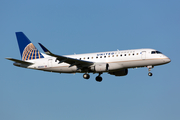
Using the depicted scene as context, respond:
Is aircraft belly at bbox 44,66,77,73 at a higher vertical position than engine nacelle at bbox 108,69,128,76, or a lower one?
higher

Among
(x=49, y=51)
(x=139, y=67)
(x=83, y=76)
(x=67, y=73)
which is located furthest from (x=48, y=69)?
(x=139, y=67)

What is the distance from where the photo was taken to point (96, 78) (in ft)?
170

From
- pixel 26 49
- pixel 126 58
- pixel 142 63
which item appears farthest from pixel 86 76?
pixel 26 49

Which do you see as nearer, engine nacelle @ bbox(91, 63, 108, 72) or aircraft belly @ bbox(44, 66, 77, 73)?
engine nacelle @ bbox(91, 63, 108, 72)

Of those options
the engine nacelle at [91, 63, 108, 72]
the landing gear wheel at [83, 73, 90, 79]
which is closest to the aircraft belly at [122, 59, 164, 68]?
the engine nacelle at [91, 63, 108, 72]

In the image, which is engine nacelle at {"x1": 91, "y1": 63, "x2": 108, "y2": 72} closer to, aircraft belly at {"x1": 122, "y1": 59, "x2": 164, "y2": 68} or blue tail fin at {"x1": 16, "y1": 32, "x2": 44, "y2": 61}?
aircraft belly at {"x1": 122, "y1": 59, "x2": 164, "y2": 68}

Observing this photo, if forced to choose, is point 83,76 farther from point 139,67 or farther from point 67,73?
point 139,67

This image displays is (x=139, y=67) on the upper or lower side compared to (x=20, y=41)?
lower

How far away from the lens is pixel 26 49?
5319 centimetres

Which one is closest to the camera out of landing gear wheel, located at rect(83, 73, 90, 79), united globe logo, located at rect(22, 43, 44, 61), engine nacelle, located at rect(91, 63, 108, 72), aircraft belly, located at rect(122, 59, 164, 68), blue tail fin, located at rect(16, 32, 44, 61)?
aircraft belly, located at rect(122, 59, 164, 68)

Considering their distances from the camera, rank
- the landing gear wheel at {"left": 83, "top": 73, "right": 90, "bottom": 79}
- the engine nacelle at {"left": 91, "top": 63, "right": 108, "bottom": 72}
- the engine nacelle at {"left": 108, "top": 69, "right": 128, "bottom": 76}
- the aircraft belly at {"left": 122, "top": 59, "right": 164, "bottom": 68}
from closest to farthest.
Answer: the aircraft belly at {"left": 122, "top": 59, "right": 164, "bottom": 68} < the engine nacelle at {"left": 91, "top": 63, "right": 108, "bottom": 72} < the landing gear wheel at {"left": 83, "top": 73, "right": 90, "bottom": 79} < the engine nacelle at {"left": 108, "top": 69, "right": 128, "bottom": 76}

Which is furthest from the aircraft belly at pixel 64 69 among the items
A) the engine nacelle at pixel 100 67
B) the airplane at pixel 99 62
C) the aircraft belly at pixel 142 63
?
the aircraft belly at pixel 142 63

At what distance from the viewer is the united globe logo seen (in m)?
51.9

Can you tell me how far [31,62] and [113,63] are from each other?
14.4 meters
